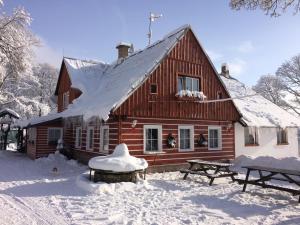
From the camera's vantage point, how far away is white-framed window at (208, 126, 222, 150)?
1703 centimetres

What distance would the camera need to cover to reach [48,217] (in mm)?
6945

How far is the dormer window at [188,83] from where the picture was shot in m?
15.9

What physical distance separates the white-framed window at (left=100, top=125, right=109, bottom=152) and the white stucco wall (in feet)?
28.2

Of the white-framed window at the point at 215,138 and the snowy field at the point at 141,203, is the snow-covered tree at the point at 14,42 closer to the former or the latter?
the snowy field at the point at 141,203

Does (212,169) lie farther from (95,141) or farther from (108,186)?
(95,141)

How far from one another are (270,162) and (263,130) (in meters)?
5.07

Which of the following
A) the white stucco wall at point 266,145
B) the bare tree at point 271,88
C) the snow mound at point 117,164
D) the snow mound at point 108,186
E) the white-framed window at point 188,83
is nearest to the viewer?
the snow mound at point 108,186

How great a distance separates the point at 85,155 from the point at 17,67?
20.2ft

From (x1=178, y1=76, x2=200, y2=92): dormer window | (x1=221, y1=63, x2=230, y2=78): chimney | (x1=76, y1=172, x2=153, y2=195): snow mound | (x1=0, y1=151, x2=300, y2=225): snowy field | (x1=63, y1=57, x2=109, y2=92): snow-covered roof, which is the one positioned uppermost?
(x1=221, y1=63, x2=230, y2=78): chimney

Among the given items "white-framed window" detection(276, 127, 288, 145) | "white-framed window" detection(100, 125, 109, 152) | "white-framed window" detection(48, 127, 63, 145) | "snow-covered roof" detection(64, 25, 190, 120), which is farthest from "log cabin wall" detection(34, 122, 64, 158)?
"white-framed window" detection(276, 127, 288, 145)

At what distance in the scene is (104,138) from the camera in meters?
15.2

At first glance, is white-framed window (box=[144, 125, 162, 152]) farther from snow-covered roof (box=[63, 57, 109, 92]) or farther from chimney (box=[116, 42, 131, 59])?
chimney (box=[116, 42, 131, 59])

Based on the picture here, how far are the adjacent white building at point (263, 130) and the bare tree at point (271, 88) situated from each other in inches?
585

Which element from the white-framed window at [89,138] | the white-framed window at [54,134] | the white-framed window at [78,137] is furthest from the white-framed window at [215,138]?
the white-framed window at [54,134]
